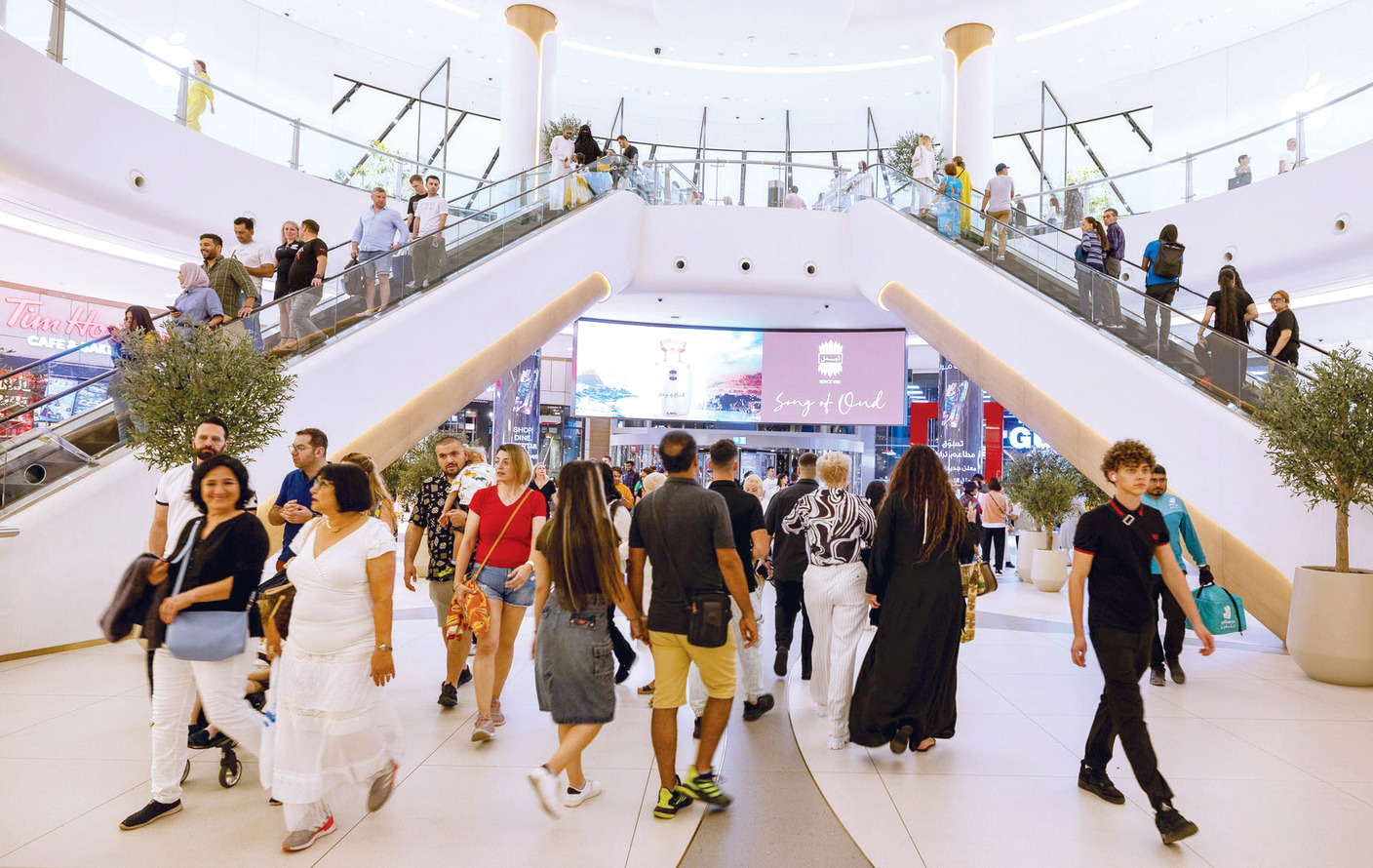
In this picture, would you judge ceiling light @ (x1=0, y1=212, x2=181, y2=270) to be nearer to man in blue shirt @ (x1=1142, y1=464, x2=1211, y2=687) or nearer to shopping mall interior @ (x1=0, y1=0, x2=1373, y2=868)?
shopping mall interior @ (x1=0, y1=0, x2=1373, y2=868)

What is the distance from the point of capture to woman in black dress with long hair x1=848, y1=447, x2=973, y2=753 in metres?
4.21

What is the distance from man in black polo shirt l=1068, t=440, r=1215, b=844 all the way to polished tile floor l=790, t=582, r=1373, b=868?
1.15 feet

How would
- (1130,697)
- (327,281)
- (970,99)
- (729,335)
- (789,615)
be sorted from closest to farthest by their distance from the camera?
1. (1130,697)
2. (789,615)
3. (327,281)
4. (970,99)
5. (729,335)

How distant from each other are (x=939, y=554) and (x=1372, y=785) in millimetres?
2297

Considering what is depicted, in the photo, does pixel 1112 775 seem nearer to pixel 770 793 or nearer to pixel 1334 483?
pixel 770 793

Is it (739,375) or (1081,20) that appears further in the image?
(739,375)

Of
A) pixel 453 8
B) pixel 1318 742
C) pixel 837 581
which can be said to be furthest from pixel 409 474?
pixel 1318 742

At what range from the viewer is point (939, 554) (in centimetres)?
421

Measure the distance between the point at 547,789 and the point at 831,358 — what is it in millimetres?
16118

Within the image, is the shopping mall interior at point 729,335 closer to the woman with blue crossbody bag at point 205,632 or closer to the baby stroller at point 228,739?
the baby stroller at point 228,739

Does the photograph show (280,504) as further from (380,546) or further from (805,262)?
(805,262)

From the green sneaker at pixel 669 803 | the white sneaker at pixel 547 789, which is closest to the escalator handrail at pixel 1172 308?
the green sneaker at pixel 669 803

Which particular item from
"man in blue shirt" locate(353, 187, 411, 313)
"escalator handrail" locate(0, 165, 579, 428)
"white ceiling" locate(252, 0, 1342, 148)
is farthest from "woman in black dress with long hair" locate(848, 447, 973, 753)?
"white ceiling" locate(252, 0, 1342, 148)

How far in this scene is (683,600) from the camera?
143 inches
